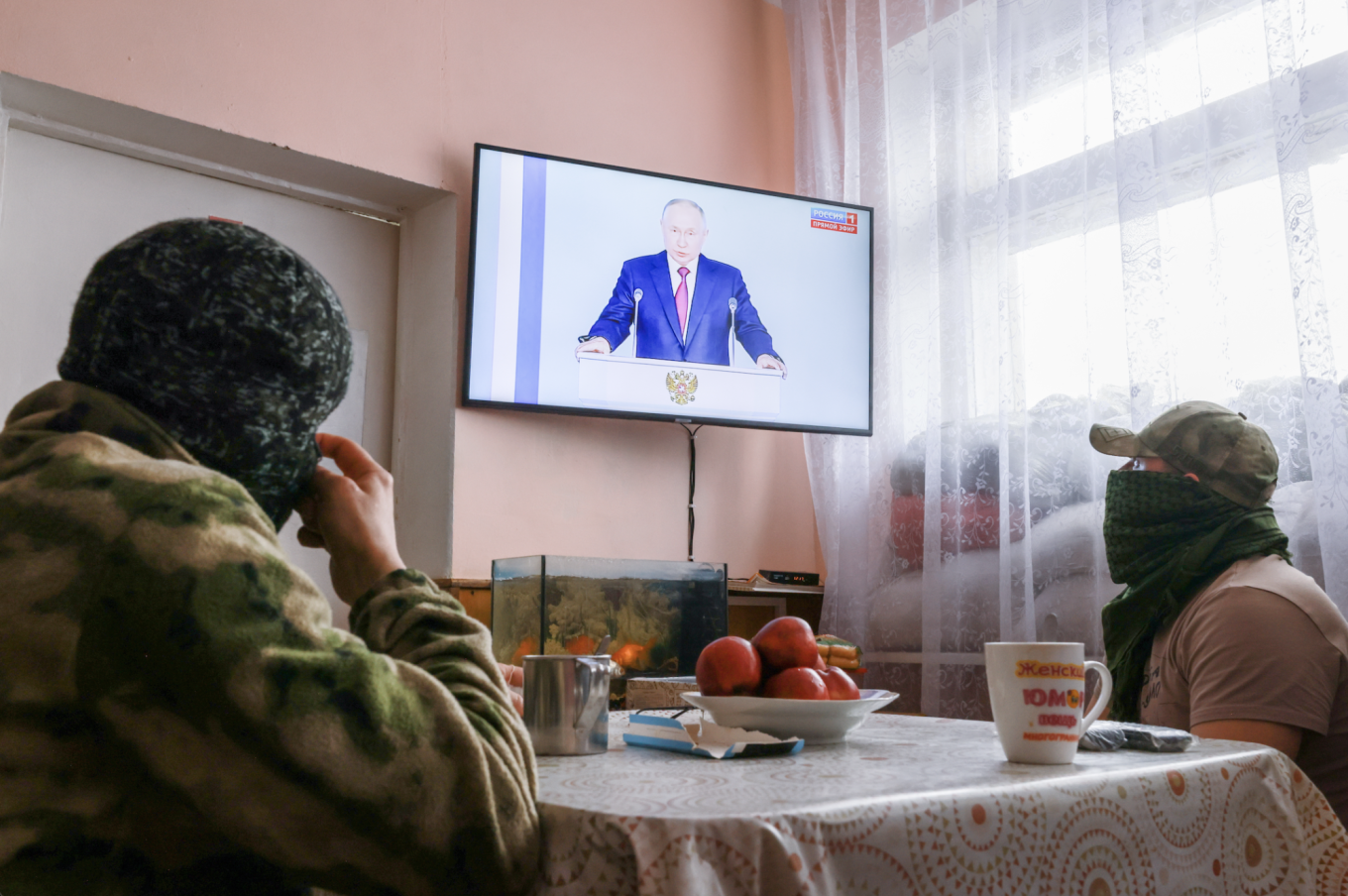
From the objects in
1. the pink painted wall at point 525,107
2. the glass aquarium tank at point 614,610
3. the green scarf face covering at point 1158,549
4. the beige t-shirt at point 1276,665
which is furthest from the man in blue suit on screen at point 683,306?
the beige t-shirt at point 1276,665

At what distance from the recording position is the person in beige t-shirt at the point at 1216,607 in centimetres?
144

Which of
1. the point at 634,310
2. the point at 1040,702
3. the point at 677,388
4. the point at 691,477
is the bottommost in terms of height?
the point at 1040,702

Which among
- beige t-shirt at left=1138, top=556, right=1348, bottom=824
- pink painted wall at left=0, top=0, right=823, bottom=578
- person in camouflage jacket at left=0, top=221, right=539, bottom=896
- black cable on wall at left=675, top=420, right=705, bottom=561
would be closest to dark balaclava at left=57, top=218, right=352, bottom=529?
person in camouflage jacket at left=0, top=221, right=539, bottom=896

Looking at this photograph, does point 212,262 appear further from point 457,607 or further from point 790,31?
point 790,31

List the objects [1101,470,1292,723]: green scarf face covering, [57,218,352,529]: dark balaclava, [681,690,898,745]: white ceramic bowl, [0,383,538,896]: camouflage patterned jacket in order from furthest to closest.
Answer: [1101,470,1292,723]: green scarf face covering
[681,690,898,745]: white ceramic bowl
[57,218,352,529]: dark balaclava
[0,383,538,896]: camouflage patterned jacket

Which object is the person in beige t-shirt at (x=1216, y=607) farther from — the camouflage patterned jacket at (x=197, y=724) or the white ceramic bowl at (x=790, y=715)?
the camouflage patterned jacket at (x=197, y=724)

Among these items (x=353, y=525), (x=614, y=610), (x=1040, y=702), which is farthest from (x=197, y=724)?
(x=614, y=610)

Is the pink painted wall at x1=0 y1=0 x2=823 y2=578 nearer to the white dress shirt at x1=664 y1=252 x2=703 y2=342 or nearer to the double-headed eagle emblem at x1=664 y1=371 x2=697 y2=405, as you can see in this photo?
the double-headed eagle emblem at x1=664 y1=371 x2=697 y2=405

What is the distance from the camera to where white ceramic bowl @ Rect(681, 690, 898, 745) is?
93 centimetres

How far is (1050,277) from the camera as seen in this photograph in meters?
2.62

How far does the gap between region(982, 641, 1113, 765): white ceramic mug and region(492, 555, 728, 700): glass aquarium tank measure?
1374mm

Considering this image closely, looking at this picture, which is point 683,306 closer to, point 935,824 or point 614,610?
point 614,610

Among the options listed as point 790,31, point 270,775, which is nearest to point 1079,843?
point 270,775

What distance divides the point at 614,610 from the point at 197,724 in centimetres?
190
